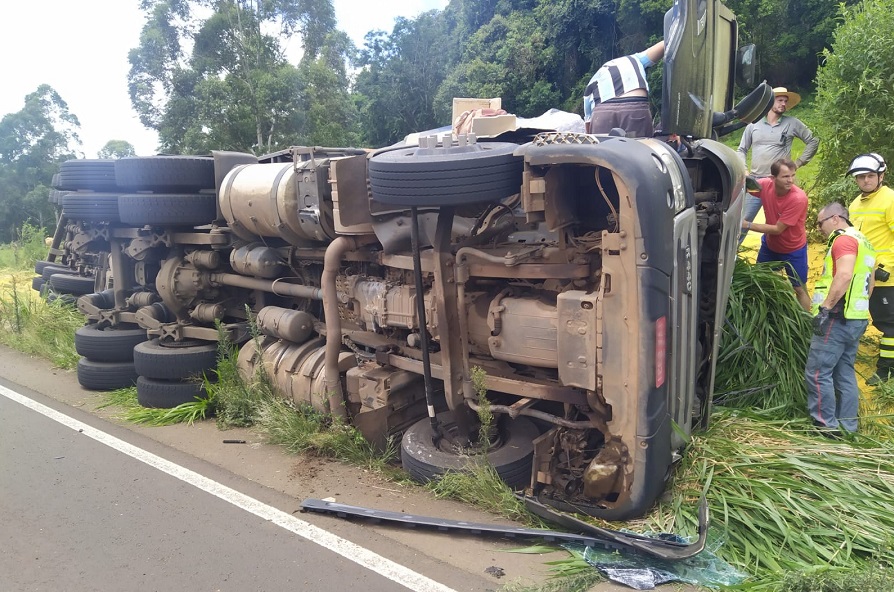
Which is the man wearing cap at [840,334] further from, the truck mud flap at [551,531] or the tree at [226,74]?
the tree at [226,74]

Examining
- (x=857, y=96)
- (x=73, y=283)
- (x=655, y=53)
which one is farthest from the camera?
(x=73, y=283)

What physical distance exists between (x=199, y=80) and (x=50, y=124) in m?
10.4

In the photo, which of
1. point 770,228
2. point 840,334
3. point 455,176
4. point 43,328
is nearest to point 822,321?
Result: point 840,334

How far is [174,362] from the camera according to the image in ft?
18.8

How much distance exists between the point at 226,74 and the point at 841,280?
27966 mm

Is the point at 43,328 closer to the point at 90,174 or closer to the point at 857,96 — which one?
the point at 90,174

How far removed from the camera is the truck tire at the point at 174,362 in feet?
18.8

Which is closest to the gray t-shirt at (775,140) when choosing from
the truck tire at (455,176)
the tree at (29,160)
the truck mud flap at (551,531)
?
the truck tire at (455,176)

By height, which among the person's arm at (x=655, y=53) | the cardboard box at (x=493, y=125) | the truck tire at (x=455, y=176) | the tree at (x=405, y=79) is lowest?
the truck tire at (x=455, y=176)

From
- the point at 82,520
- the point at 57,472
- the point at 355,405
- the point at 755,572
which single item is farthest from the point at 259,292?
the point at 755,572

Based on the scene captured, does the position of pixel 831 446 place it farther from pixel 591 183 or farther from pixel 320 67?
pixel 320 67

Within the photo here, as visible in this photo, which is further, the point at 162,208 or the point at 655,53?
the point at 162,208

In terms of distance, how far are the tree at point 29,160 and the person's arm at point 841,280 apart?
34.7m

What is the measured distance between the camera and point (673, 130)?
403cm
